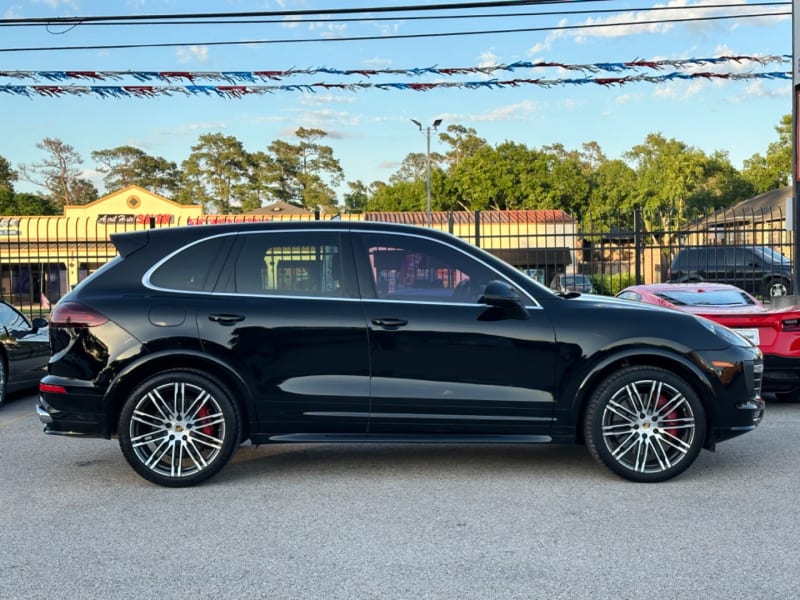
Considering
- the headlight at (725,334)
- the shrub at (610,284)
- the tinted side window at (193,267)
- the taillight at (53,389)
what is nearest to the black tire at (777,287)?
the shrub at (610,284)

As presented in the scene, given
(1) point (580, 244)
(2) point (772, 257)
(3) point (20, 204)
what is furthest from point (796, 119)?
(3) point (20, 204)

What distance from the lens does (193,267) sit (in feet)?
18.4

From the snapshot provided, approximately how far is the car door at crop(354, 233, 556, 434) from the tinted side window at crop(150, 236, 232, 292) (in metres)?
1.12

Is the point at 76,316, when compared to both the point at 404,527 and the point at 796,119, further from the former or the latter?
the point at 796,119

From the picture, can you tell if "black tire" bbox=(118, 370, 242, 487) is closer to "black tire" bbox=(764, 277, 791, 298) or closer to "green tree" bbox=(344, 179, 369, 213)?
"black tire" bbox=(764, 277, 791, 298)

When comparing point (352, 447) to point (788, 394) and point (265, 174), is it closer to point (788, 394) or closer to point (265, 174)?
point (788, 394)

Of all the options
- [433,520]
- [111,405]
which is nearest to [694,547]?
[433,520]

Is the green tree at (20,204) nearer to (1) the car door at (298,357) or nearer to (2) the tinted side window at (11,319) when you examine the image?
(2) the tinted side window at (11,319)

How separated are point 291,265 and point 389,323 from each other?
32.1 inches

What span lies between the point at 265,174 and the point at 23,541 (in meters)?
79.7

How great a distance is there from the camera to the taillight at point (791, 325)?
26.2 ft

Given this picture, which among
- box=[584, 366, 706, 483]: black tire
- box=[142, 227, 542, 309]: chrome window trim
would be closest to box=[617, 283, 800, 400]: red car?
box=[584, 366, 706, 483]: black tire

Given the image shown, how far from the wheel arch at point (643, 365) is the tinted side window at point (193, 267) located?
262 cm

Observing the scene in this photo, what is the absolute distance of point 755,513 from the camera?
478cm
